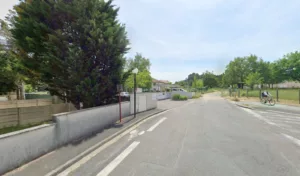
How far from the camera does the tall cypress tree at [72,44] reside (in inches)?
244

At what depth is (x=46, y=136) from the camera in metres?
3.86

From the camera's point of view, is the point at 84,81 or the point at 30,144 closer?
the point at 30,144

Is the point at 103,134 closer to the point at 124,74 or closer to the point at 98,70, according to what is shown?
the point at 98,70

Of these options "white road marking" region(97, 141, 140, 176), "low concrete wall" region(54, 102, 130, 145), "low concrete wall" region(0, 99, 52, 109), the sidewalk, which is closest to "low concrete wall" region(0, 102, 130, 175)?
"low concrete wall" region(54, 102, 130, 145)

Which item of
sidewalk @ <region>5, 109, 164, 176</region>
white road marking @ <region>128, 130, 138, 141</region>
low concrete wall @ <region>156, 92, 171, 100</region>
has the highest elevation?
low concrete wall @ <region>156, 92, 171, 100</region>

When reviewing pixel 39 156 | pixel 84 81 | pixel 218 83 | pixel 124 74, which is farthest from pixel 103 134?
pixel 218 83

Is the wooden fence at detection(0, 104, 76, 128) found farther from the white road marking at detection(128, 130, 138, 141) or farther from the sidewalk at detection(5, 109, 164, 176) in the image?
the white road marking at detection(128, 130, 138, 141)

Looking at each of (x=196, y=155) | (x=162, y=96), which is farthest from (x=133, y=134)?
(x=162, y=96)

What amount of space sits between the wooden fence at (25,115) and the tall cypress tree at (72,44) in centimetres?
163

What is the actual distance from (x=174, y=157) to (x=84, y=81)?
4.98 meters

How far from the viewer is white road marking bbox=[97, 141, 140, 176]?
3.09 m

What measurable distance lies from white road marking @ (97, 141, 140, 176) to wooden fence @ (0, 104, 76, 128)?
21.2ft

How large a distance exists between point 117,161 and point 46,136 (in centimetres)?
213

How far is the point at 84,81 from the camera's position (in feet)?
20.8
